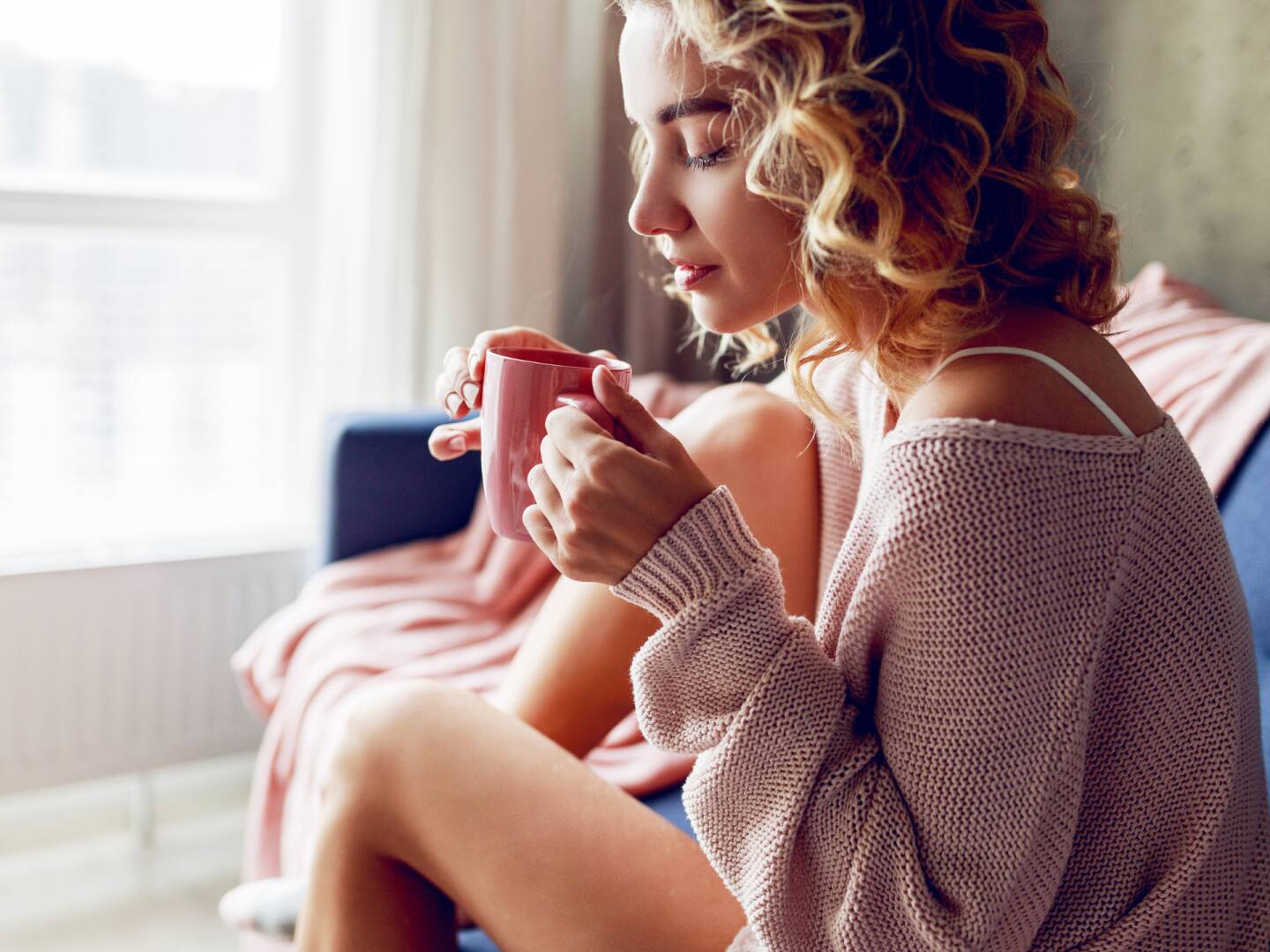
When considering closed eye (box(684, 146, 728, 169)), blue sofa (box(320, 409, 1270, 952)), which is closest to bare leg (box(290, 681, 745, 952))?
closed eye (box(684, 146, 728, 169))

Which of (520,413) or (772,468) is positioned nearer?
(520,413)

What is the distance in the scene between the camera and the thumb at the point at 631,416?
0.72 metres

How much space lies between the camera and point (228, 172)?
2145 millimetres

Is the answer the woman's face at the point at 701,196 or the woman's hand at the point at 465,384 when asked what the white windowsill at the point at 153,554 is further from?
the woman's face at the point at 701,196

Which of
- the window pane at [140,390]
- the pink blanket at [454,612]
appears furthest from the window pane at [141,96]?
the pink blanket at [454,612]

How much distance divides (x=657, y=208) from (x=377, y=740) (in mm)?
427

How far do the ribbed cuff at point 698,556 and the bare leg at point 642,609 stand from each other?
35 cm

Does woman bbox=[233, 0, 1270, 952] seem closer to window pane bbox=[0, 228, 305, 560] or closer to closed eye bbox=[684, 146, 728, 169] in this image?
closed eye bbox=[684, 146, 728, 169]

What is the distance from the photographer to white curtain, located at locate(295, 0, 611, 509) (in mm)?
2016

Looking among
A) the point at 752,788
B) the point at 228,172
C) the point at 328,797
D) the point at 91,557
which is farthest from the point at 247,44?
the point at 752,788

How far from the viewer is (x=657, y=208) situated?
79cm

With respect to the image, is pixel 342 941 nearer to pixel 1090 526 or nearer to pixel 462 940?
pixel 462 940

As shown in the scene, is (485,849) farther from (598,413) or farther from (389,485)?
(389,485)

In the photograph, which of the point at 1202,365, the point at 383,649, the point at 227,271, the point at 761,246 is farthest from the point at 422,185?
the point at 761,246
